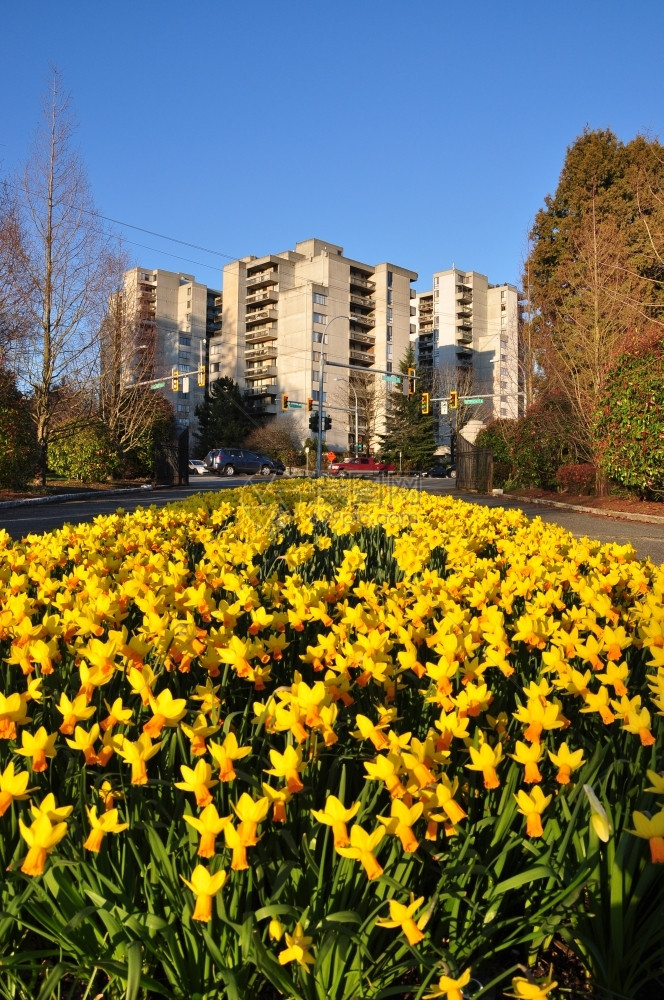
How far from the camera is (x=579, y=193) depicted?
28.2 metres

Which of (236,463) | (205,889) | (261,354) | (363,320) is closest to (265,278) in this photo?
(261,354)

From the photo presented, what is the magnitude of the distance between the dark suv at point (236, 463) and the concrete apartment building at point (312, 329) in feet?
66.9

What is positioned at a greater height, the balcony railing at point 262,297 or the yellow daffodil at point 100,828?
the balcony railing at point 262,297

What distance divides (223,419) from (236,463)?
1960 centimetres

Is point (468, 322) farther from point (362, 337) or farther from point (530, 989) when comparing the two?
point (530, 989)

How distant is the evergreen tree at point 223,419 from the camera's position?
204 feet

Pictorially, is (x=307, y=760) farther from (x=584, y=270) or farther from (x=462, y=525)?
(x=584, y=270)

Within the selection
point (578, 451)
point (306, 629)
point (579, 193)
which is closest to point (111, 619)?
point (306, 629)

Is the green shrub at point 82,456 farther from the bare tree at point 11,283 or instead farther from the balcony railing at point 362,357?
the balcony railing at point 362,357

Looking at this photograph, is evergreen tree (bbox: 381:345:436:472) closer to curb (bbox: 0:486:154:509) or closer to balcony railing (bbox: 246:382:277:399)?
balcony railing (bbox: 246:382:277:399)

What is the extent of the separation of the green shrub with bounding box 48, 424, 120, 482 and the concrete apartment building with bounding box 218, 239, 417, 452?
39981mm

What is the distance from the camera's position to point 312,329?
70.2 m

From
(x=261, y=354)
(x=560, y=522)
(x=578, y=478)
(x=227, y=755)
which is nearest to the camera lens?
(x=227, y=755)

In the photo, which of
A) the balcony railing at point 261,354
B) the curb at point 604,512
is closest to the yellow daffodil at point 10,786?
the curb at point 604,512
